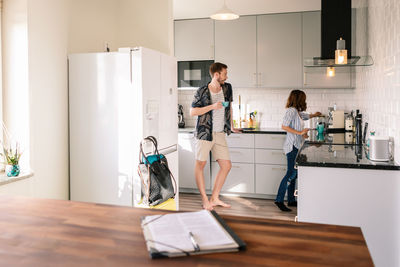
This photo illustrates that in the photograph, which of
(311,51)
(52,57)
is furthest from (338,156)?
(311,51)

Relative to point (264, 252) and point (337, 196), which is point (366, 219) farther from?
point (264, 252)

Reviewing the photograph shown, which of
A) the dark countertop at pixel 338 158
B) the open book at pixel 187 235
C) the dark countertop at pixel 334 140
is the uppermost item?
the dark countertop at pixel 334 140

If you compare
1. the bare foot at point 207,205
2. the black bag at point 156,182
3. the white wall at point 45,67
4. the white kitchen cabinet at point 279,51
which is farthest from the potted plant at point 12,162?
the white kitchen cabinet at point 279,51

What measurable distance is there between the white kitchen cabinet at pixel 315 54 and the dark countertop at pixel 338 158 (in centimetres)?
193

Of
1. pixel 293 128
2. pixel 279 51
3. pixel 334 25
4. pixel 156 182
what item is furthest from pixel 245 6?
pixel 156 182

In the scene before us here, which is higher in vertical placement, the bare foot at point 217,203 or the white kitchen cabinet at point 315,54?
the white kitchen cabinet at point 315,54

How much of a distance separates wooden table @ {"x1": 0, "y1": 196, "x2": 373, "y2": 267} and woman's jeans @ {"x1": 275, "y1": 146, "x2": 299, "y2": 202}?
10.8ft

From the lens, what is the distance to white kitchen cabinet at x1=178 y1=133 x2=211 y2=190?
5.20 m

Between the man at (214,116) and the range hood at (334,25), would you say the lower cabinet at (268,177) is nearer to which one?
the man at (214,116)

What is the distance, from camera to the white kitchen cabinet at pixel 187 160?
5.20 m

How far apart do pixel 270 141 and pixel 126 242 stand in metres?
4.04

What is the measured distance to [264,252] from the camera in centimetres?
95

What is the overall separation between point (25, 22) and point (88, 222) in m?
2.19

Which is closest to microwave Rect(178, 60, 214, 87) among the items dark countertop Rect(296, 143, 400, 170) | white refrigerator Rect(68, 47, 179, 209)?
white refrigerator Rect(68, 47, 179, 209)
